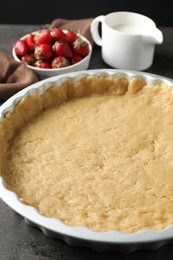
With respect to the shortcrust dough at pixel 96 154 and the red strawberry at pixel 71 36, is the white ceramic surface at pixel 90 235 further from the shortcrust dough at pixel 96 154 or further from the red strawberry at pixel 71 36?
the red strawberry at pixel 71 36

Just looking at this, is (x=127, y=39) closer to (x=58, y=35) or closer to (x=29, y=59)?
(x=58, y=35)

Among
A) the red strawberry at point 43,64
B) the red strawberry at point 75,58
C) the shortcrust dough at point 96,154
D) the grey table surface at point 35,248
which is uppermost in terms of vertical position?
→ the red strawberry at point 75,58

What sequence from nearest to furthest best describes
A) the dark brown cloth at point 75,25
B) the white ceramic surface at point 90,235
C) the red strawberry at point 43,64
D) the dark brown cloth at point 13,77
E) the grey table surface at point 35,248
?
the white ceramic surface at point 90,235 < the grey table surface at point 35,248 < the dark brown cloth at point 13,77 < the red strawberry at point 43,64 < the dark brown cloth at point 75,25

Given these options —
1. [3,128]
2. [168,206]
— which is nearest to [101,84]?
[3,128]

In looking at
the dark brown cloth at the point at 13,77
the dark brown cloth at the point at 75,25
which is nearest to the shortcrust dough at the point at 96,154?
the dark brown cloth at the point at 13,77

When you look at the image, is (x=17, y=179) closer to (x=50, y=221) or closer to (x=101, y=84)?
(x=50, y=221)

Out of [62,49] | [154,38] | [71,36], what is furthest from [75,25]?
[154,38]
